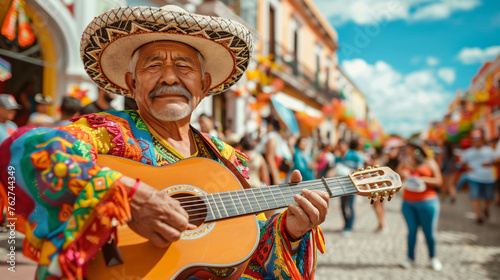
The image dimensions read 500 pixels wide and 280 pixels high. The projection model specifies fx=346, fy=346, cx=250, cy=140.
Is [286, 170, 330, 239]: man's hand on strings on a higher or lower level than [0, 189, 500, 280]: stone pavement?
higher

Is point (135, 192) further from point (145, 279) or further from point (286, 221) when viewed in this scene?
point (286, 221)

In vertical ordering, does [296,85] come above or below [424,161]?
above

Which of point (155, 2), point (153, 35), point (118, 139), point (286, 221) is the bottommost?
point (286, 221)

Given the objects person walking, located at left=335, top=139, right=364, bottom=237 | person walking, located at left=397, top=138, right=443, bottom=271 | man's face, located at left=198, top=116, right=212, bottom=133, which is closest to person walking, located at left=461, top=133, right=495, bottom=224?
person walking, located at left=335, top=139, right=364, bottom=237

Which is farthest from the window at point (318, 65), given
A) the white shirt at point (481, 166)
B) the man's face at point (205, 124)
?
the man's face at point (205, 124)

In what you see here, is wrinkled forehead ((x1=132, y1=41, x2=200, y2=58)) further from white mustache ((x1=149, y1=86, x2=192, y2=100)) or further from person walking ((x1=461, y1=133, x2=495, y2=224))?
person walking ((x1=461, y1=133, x2=495, y2=224))

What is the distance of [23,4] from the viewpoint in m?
5.36

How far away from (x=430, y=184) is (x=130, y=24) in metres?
4.33

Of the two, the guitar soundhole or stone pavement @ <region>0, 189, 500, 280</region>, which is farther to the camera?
stone pavement @ <region>0, 189, 500, 280</region>

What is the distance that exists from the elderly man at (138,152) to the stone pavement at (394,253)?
8.94 feet

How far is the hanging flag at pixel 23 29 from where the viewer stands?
16.4ft

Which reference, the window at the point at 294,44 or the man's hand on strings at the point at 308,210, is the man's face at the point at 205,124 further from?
the window at the point at 294,44

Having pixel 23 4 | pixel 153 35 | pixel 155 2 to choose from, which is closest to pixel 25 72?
pixel 23 4

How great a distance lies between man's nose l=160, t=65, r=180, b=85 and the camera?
5.29ft
